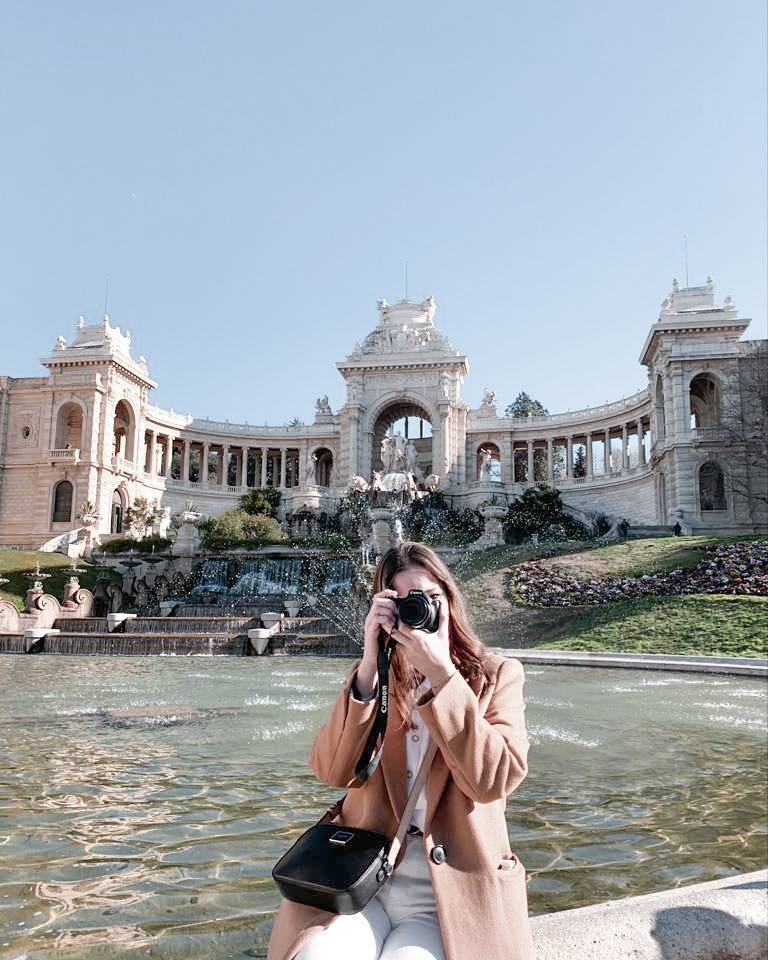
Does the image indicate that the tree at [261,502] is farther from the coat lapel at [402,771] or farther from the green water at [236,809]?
the coat lapel at [402,771]

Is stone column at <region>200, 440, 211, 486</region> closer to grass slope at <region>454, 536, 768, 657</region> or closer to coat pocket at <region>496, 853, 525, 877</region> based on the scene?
grass slope at <region>454, 536, 768, 657</region>

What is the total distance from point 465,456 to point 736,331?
21004 millimetres

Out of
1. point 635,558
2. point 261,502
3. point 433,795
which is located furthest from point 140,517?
point 433,795

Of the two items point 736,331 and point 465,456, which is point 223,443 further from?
point 736,331

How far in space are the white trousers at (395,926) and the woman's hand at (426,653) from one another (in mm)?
539

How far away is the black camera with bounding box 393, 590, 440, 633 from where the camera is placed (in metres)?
2.28

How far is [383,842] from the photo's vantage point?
2.22 m

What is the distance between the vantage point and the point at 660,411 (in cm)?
4569

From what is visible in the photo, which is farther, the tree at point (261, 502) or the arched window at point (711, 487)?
the tree at point (261, 502)

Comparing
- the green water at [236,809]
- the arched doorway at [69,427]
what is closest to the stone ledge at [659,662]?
the green water at [236,809]

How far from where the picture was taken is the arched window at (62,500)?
4847 cm

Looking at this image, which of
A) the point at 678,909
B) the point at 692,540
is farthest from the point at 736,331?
the point at 678,909

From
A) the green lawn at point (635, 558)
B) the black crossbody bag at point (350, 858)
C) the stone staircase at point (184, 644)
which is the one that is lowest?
the stone staircase at point (184, 644)

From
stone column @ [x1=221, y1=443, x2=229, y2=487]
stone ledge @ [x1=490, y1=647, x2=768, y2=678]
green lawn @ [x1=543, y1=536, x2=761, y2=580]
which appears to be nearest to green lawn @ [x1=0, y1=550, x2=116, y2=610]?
green lawn @ [x1=543, y1=536, x2=761, y2=580]
